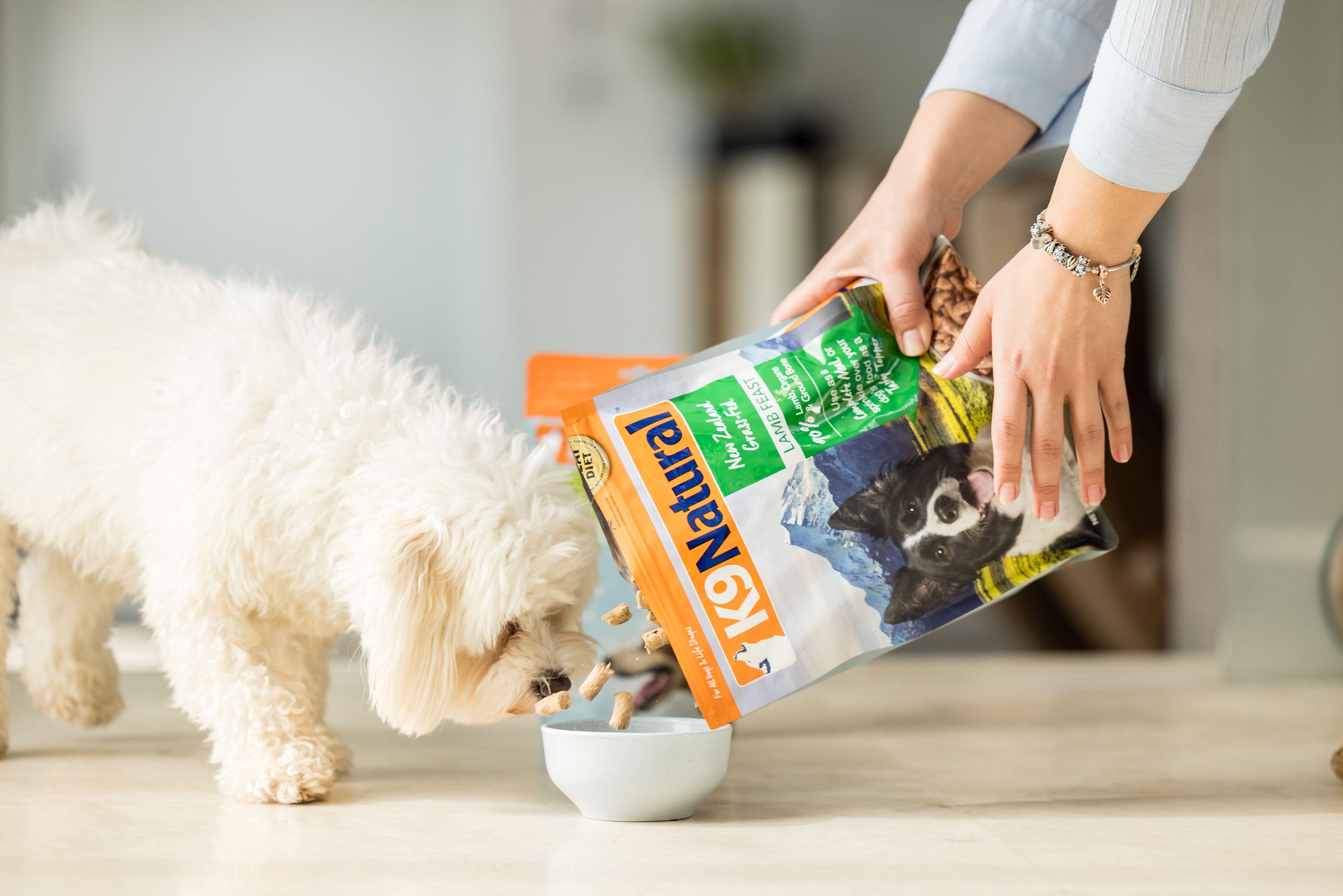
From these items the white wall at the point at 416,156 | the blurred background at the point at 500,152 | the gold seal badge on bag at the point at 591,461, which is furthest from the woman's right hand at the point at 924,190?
the white wall at the point at 416,156

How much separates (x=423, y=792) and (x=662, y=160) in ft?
8.49

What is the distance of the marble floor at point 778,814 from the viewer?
0.74m

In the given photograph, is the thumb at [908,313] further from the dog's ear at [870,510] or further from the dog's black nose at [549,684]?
the dog's black nose at [549,684]

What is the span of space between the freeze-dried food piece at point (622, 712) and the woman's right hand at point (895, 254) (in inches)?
14.7

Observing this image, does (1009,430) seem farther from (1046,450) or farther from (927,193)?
(927,193)

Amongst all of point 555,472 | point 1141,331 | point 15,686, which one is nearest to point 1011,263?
point 555,472

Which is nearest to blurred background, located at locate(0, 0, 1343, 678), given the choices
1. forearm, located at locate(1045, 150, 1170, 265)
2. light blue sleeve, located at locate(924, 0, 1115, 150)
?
light blue sleeve, located at locate(924, 0, 1115, 150)

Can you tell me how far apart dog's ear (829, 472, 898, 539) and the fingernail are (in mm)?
113

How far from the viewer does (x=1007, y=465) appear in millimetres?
848

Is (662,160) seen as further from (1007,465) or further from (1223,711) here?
(1007,465)

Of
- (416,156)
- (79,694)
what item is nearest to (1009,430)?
(79,694)

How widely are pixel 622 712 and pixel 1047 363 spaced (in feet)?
1.41

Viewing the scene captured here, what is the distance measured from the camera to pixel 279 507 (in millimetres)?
894

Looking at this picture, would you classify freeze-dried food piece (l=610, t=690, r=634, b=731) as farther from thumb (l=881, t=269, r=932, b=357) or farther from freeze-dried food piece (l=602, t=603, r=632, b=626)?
thumb (l=881, t=269, r=932, b=357)
